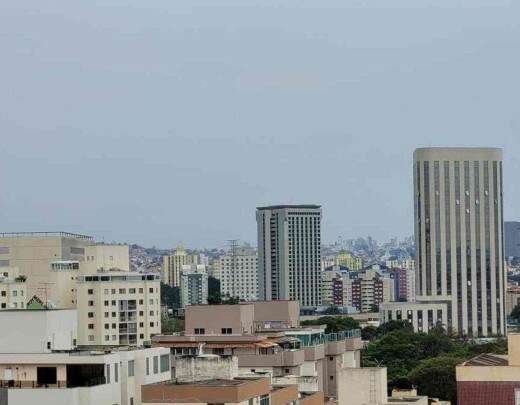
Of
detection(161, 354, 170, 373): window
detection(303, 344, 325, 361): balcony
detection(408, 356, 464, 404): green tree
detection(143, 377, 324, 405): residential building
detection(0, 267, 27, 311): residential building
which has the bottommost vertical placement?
detection(408, 356, 464, 404): green tree

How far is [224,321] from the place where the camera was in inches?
2840

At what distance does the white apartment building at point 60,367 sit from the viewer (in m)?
36.8

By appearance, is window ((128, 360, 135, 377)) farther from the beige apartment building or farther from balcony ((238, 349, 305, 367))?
the beige apartment building

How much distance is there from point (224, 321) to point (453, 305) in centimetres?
10719

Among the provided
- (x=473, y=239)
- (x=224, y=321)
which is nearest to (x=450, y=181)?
(x=473, y=239)

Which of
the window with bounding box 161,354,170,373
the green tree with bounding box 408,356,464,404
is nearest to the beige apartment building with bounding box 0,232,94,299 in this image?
the green tree with bounding box 408,356,464,404

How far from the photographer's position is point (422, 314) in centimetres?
17412

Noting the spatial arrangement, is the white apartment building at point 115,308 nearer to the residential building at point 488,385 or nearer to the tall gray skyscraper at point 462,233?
the residential building at point 488,385

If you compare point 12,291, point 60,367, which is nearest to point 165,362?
point 60,367

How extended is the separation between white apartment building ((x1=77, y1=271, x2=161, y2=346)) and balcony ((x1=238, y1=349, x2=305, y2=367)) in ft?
121

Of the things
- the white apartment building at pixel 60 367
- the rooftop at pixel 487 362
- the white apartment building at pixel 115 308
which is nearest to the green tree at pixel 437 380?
the white apartment building at pixel 115 308

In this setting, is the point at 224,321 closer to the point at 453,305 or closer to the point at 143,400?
the point at 143,400

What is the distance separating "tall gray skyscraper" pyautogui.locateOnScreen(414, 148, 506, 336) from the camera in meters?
178

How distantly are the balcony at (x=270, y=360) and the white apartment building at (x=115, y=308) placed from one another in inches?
1455
